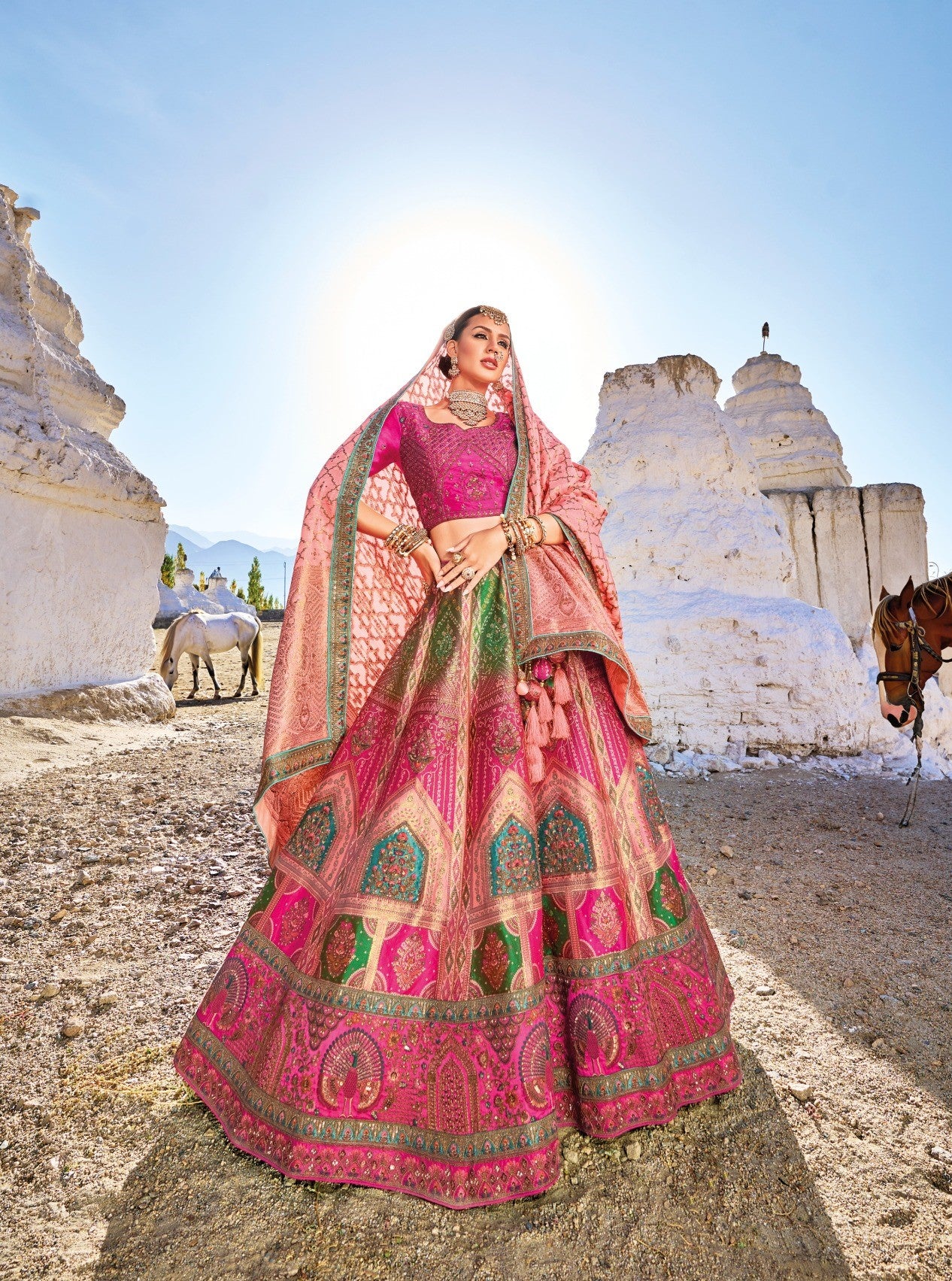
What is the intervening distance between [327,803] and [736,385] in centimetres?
1345

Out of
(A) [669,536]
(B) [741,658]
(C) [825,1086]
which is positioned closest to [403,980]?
(C) [825,1086]

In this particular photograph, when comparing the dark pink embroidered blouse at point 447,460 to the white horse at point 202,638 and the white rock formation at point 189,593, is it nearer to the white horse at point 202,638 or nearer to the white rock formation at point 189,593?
the white horse at point 202,638

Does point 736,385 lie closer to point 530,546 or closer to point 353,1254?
point 530,546

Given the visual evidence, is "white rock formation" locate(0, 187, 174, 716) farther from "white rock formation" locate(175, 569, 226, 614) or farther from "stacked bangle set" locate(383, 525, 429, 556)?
"white rock formation" locate(175, 569, 226, 614)

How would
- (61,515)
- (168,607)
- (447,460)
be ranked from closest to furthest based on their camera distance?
1. (447,460)
2. (61,515)
3. (168,607)

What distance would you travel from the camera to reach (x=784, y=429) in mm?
12109

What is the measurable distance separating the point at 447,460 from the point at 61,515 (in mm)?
5127

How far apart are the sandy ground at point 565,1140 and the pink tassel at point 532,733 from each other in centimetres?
90

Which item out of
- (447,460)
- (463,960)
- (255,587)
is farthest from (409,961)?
(255,587)

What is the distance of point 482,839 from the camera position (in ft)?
5.15

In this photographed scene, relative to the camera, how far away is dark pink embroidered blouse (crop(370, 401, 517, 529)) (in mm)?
1926

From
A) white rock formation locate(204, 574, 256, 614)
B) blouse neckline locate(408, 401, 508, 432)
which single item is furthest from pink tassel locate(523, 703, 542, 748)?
white rock formation locate(204, 574, 256, 614)

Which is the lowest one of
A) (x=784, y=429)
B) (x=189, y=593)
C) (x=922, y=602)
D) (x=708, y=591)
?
(x=922, y=602)

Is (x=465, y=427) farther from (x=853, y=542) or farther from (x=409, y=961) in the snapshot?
(x=853, y=542)
